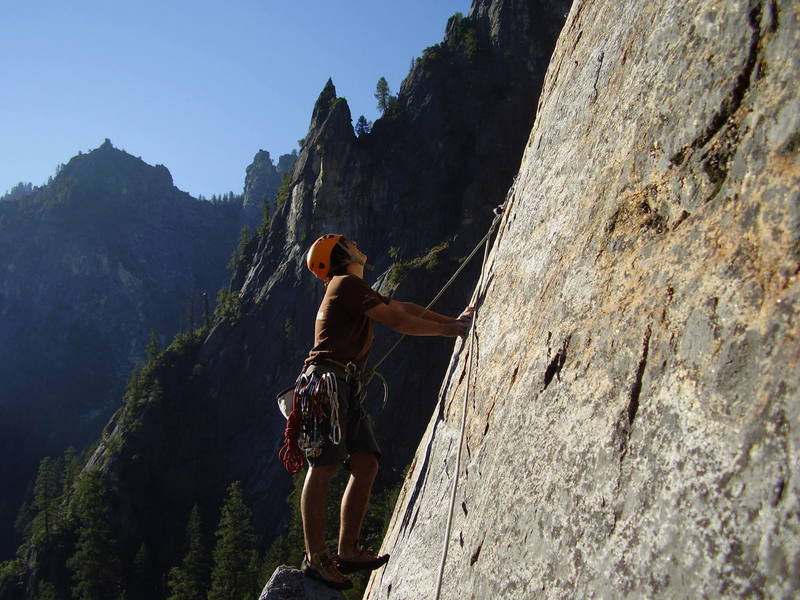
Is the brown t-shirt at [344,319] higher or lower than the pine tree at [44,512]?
higher

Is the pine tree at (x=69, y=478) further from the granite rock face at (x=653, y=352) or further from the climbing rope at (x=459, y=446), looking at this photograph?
the granite rock face at (x=653, y=352)

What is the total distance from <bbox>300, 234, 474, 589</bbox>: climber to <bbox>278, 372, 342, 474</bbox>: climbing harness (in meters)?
0.03

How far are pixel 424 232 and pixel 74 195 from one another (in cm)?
10721

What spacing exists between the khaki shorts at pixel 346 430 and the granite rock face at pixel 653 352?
67cm

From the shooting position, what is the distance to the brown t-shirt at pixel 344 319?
412cm

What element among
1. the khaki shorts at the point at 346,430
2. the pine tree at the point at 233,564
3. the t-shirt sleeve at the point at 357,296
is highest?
the t-shirt sleeve at the point at 357,296

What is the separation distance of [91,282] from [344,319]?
137m

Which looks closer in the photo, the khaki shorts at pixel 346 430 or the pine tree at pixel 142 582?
the khaki shorts at pixel 346 430

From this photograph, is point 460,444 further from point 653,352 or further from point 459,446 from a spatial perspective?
point 653,352

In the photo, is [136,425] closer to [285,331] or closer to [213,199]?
[285,331]

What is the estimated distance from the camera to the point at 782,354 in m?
1.74

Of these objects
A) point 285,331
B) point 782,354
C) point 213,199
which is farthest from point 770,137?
point 213,199

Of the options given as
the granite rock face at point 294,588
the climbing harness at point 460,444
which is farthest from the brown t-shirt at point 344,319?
the granite rock face at point 294,588

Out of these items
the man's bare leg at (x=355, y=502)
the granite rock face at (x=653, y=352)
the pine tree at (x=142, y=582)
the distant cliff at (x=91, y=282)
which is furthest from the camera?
the distant cliff at (x=91, y=282)
